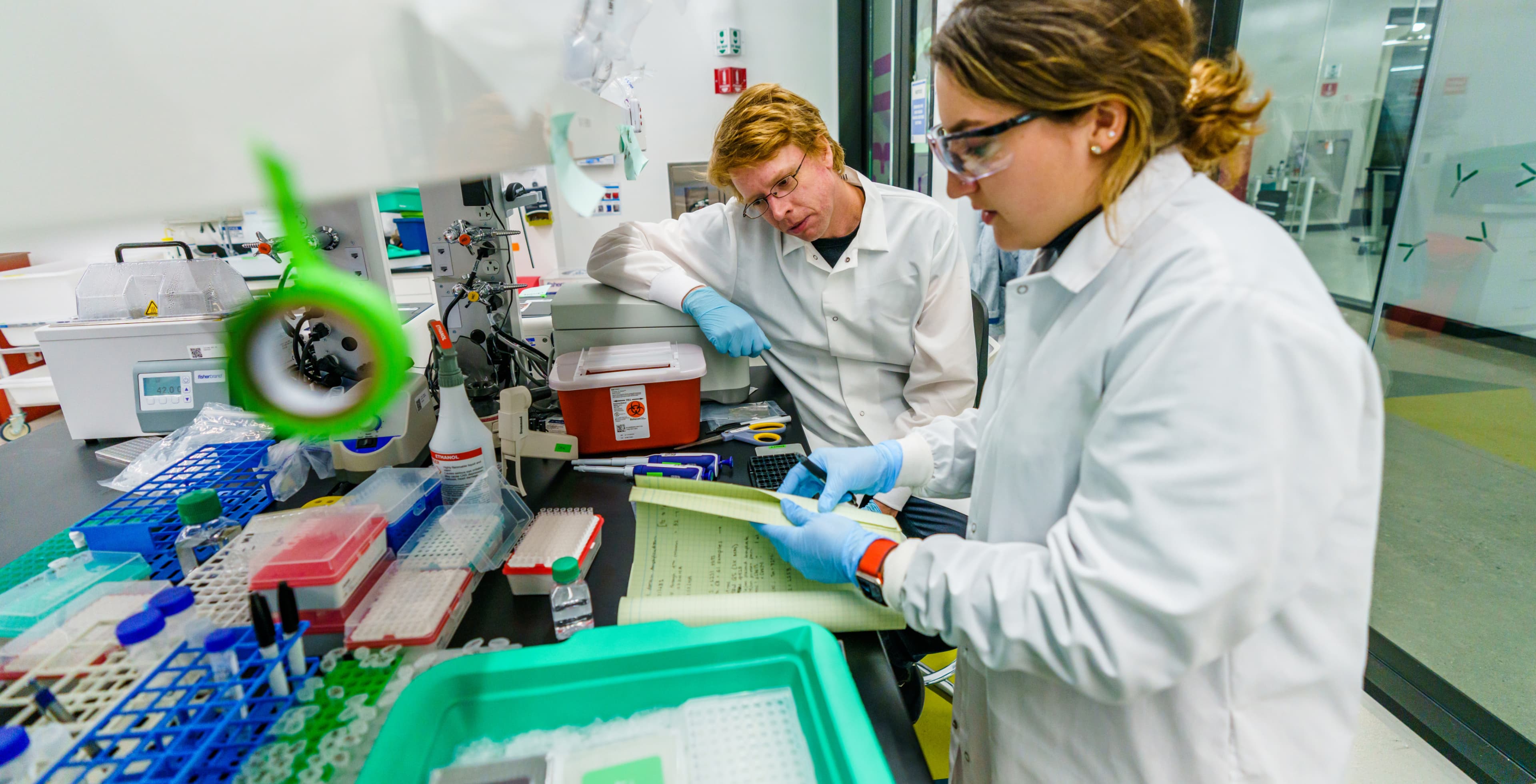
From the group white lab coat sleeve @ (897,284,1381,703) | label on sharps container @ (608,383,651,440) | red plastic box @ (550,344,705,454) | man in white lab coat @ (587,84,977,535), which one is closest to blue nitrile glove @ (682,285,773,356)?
man in white lab coat @ (587,84,977,535)

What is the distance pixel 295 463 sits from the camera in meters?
1.25

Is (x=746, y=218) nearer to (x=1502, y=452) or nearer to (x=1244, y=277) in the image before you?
(x=1244, y=277)

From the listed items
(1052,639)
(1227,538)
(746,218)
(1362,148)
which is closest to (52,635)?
(1052,639)

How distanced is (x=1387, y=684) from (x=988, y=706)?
176 cm

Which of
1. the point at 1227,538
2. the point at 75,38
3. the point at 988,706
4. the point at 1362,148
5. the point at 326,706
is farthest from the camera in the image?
the point at 1362,148

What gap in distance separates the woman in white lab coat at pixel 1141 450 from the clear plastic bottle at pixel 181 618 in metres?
0.65

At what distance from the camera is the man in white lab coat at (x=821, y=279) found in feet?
5.21

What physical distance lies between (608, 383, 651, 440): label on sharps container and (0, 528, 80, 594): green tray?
2.71ft

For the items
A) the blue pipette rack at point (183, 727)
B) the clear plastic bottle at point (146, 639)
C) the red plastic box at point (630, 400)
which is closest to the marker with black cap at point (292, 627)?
the blue pipette rack at point (183, 727)

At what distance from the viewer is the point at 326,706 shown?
0.68m

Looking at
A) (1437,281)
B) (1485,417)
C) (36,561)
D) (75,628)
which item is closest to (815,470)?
(75,628)

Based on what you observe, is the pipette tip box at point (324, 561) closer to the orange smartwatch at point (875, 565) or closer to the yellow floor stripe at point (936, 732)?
the orange smartwatch at point (875, 565)

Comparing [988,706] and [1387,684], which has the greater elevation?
[988,706]

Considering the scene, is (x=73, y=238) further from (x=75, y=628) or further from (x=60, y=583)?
(x=60, y=583)
